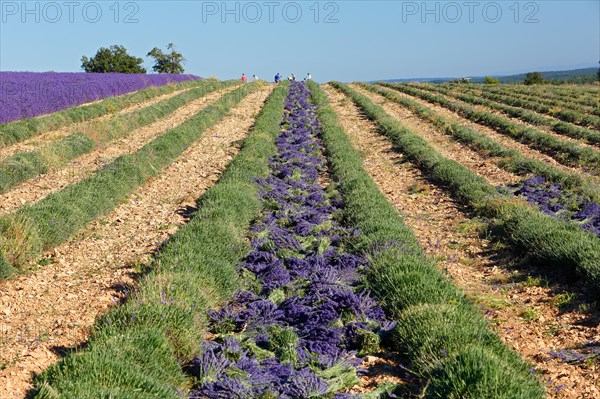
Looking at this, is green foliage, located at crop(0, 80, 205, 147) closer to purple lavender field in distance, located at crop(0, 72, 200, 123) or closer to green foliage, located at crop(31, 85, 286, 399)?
purple lavender field in distance, located at crop(0, 72, 200, 123)

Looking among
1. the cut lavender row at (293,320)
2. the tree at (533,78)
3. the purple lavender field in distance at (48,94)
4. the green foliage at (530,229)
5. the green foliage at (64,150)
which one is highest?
the tree at (533,78)

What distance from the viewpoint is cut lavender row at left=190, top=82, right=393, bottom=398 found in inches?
193

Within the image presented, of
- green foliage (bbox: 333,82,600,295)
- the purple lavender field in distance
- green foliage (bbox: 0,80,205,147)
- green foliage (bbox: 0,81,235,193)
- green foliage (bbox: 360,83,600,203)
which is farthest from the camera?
the purple lavender field in distance

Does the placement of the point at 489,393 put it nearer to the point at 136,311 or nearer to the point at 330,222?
the point at 136,311

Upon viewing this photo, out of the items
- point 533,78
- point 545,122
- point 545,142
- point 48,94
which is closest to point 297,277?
point 545,142

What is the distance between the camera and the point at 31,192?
38.6 feet

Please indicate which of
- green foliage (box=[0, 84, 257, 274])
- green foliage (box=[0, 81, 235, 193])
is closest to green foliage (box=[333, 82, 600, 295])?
green foliage (box=[0, 84, 257, 274])

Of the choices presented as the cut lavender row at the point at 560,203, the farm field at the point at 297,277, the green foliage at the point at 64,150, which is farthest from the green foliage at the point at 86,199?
the cut lavender row at the point at 560,203

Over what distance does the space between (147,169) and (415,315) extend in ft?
29.3

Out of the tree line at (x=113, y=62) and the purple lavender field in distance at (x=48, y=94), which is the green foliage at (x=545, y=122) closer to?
the purple lavender field in distance at (x=48, y=94)

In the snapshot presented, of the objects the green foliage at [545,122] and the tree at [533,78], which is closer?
the green foliage at [545,122]

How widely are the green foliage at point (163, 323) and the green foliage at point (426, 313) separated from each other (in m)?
1.70

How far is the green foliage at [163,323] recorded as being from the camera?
14.3ft

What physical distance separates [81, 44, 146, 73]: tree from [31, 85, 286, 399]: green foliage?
6298 centimetres
